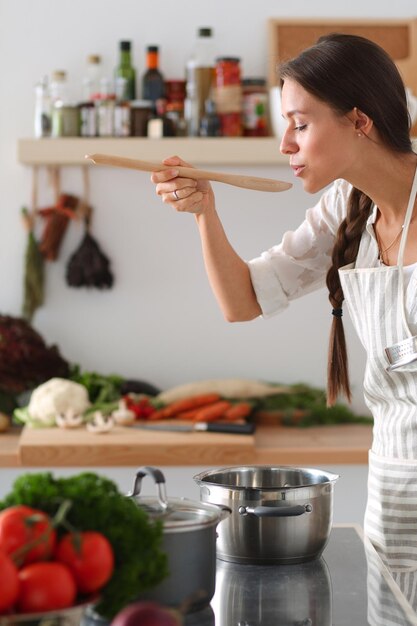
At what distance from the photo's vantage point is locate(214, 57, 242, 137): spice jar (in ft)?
9.95

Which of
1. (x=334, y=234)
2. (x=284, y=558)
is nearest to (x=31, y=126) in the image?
(x=334, y=234)

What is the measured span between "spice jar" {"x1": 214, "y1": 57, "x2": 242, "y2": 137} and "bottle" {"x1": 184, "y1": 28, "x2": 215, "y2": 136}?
45 millimetres

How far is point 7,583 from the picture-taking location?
30.2 inches

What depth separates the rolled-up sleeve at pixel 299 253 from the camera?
5.74 feet

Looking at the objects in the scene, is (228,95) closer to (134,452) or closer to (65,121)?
(65,121)

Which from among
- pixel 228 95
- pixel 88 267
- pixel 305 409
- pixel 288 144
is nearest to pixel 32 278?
pixel 88 267

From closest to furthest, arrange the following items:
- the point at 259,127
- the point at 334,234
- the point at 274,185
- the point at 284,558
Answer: the point at 284,558
the point at 274,185
the point at 334,234
the point at 259,127

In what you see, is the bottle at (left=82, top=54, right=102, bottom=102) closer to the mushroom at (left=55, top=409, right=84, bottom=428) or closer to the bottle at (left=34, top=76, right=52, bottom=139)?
the bottle at (left=34, top=76, right=52, bottom=139)

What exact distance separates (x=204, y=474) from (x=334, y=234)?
0.58 m

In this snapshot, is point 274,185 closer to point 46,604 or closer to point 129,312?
point 46,604

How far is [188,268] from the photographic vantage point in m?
3.19

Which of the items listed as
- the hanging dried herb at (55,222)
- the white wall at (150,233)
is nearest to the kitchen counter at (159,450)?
the white wall at (150,233)

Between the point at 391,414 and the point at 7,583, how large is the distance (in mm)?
931

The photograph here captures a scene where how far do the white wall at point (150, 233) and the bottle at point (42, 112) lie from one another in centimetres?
9
